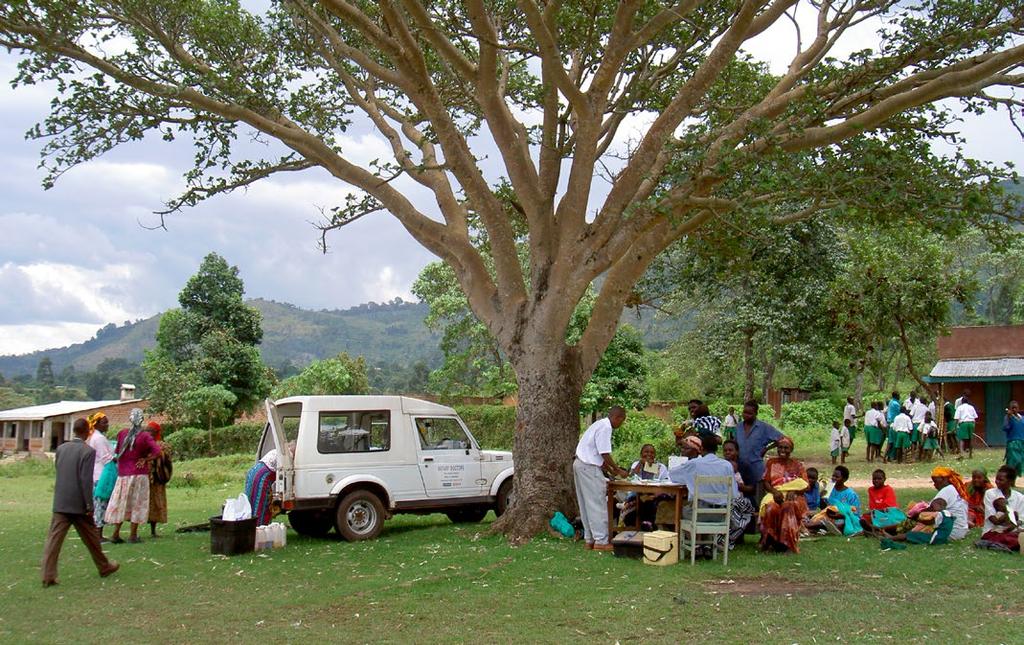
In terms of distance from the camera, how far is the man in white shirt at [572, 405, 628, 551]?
35.0ft

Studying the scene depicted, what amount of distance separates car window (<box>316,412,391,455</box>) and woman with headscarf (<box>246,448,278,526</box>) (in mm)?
735

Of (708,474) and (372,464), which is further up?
(708,474)

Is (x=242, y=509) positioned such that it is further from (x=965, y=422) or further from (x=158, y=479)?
(x=965, y=422)

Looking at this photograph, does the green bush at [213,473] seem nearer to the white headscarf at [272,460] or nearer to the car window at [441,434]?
the white headscarf at [272,460]

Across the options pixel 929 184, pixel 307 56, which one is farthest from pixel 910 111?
pixel 307 56

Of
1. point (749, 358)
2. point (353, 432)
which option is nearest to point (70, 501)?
point (353, 432)

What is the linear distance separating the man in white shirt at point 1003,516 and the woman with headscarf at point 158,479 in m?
10.6

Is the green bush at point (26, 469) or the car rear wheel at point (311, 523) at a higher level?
the car rear wheel at point (311, 523)

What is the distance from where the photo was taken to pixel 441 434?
44.1 feet

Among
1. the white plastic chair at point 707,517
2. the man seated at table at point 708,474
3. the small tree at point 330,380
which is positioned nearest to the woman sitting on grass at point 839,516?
the man seated at table at point 708,474

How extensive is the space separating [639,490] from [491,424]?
2507 cm

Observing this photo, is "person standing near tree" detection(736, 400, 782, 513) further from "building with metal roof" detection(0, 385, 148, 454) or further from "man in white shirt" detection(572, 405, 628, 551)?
"building with metal roof" detection(0, 385, 148, 454)

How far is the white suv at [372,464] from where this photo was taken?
12211 millimetres

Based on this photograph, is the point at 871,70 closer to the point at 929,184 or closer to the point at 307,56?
the point at 929,184
